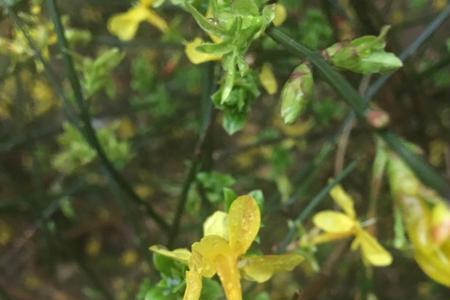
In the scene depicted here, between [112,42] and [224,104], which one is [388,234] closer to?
[112,42]

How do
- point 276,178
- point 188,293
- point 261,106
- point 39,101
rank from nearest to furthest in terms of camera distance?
point 188,293
point 276,178
point 261,106
point 39,101

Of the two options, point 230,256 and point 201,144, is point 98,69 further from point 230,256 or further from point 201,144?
point 230,256

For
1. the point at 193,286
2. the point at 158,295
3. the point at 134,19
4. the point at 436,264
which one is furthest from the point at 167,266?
the point at 134,19

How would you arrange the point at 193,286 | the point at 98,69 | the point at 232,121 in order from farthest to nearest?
the point at 98,69, the point at 232,121, the point at 193,286

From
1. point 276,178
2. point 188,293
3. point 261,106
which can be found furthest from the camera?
point 261,106

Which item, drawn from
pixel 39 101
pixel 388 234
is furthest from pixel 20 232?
pixel 388 234

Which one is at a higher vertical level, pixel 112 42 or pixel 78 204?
pixel 112 42

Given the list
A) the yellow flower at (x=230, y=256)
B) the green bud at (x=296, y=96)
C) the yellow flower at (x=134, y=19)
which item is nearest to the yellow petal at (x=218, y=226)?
the yellow flower at (x=230, y=256)
